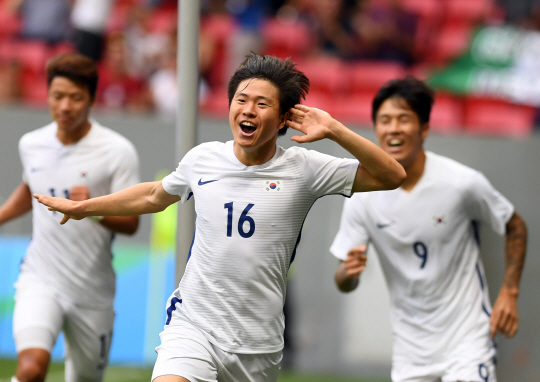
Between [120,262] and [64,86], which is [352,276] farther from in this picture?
[120,262]

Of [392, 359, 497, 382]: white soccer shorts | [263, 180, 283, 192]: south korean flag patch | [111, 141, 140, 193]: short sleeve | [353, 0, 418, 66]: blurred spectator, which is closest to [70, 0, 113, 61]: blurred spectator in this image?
[353, 0, 418, 66]: blurred spectator

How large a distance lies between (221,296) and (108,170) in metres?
1.90

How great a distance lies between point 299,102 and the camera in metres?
3.78

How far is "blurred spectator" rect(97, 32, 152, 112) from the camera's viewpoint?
980 centimetres

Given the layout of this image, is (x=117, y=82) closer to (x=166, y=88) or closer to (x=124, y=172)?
(x=166, y=88)

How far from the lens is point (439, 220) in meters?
4.76

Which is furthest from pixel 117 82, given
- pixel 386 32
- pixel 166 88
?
pixel 386 32

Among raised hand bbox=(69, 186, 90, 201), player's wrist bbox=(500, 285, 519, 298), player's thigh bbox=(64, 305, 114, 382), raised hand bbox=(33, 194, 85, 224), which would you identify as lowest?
player's thigh bbox=(64, 305, 114, 382)

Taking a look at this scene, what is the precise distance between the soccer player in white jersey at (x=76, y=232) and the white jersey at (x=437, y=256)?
164 centimetres

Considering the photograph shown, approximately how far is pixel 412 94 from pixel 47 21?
7201 mm

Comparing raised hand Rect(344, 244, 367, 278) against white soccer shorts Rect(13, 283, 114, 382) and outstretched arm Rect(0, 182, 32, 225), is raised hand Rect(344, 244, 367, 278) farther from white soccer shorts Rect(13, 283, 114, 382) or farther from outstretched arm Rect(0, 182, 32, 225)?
outstretched arm Rect(0, 182, 32, 225)

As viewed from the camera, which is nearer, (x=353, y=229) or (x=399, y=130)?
(x=399, y=130)

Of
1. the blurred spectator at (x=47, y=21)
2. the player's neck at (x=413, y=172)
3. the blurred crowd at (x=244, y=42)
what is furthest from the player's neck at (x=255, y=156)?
the blurred spectator at (x=47, y=21)

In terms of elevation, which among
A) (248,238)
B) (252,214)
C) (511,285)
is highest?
(252,214)
